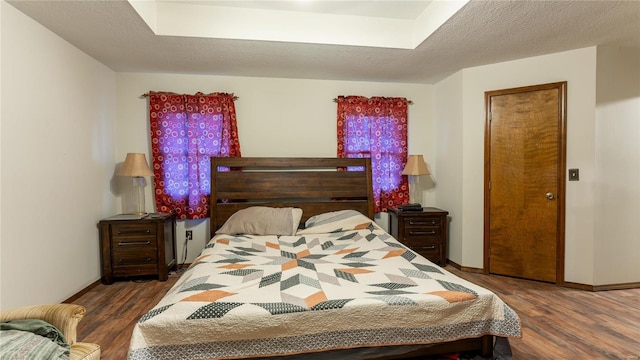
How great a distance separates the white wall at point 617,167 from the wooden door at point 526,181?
310 mm

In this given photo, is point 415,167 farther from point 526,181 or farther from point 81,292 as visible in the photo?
point 81,292

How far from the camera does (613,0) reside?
2109 mm

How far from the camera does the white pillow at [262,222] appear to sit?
308 cm

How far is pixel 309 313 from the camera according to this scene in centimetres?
148

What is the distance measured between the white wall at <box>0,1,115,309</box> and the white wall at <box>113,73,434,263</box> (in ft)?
0.98

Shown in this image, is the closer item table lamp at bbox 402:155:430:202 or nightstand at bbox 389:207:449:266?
nightstand at bbox 389:207:449:266

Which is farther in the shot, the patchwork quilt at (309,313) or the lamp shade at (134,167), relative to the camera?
the lamp shade at (134,167)

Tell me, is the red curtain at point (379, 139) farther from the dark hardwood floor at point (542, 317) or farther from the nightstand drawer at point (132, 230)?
the nightstand drawer at point (132, 230)

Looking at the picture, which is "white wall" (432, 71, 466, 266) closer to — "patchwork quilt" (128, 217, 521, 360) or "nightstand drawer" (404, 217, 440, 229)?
"nightstand drawer" (404, 217, 440, 229)

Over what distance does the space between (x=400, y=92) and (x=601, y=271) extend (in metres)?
2.81

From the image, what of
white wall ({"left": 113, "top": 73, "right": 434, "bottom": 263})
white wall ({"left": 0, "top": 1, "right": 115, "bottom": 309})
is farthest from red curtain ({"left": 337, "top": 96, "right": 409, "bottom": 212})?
white wall ({"left": 0, "top": 1, "right": 115, "bottom": 309})

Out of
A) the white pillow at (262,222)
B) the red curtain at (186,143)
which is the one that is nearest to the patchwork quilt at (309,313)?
the white pillow at (262,222)

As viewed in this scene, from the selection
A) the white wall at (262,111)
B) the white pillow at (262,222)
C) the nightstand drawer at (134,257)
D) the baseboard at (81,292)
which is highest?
the white wall at (262,111)

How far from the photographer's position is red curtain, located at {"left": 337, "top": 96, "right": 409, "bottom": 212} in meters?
3.82
